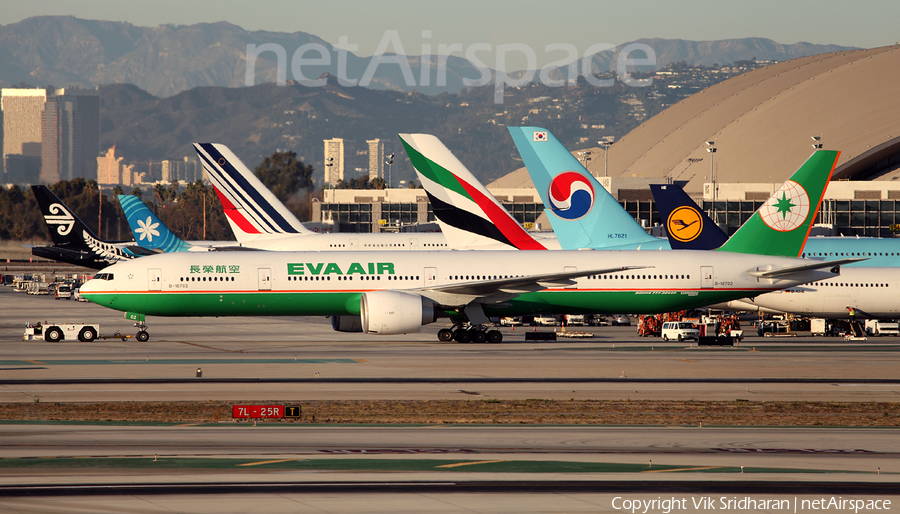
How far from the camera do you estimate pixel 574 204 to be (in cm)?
5303

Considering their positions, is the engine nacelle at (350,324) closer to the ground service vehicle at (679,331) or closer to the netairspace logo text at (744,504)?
the ground service vehicle at (679,331)

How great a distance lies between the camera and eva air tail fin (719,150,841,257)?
47.9 m

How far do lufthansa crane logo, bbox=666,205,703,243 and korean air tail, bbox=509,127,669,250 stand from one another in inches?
156

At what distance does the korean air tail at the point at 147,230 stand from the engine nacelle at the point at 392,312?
34.2 metres

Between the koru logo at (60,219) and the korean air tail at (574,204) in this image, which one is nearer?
the korean air tail at (574,204)

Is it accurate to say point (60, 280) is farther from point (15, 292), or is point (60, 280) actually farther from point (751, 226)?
point (751, 226)

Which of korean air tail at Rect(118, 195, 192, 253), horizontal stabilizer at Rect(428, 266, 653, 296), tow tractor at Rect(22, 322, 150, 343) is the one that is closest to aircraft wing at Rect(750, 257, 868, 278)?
horizontal stabilizer at Rect(428, 266, 653, 296)

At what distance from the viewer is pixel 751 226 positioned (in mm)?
48375

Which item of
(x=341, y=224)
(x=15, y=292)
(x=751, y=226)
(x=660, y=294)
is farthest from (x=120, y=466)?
(x=341, y=224)

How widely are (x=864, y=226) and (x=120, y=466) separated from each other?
97695 millimetres

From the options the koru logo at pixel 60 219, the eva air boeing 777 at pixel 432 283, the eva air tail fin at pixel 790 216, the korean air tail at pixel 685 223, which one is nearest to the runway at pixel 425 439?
the eva air boeing 777 at pixel 432 283

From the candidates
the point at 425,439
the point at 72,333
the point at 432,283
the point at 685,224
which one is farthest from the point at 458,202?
the point at 425,439

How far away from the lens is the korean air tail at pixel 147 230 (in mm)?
→ 72000

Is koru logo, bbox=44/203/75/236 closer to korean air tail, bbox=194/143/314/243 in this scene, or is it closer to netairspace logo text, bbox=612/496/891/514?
korean air tail, bbox=194/143/314/243
